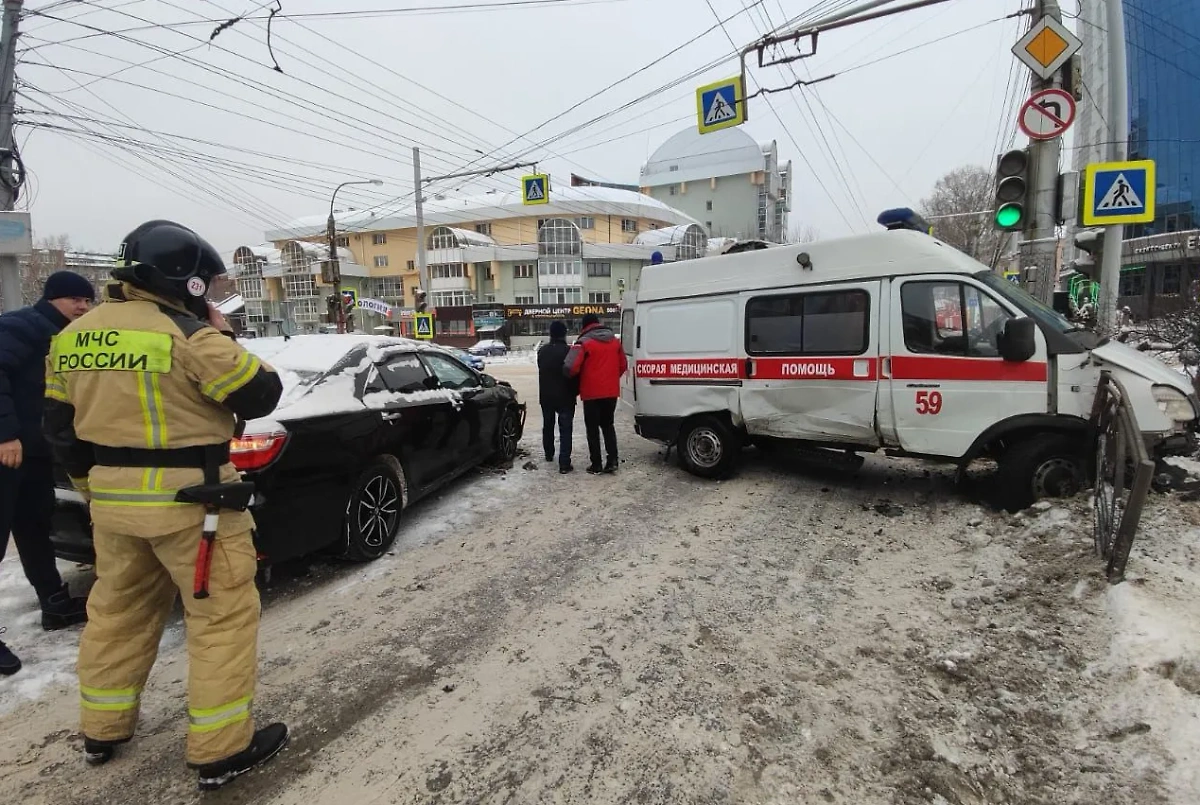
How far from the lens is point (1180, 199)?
35.2 m

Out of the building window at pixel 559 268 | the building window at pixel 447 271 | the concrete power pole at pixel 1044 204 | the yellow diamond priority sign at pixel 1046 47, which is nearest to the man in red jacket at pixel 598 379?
the concrete power pole at pixel 1044 204

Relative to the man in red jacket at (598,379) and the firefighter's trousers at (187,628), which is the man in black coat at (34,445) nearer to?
the firefighter's trousers at (187,628)

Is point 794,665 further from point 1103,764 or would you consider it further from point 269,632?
point 269,632

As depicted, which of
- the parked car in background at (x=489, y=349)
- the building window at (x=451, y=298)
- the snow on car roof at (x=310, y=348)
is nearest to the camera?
the snow on car roof at (x=310, y=348)

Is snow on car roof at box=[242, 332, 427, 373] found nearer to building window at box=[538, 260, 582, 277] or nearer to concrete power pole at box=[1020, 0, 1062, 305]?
concrete power pole at box=[1020, 0, 1062, 305]

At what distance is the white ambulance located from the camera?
15.4 ft

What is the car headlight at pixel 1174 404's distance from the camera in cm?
433

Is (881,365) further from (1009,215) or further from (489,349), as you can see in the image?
(489,349)

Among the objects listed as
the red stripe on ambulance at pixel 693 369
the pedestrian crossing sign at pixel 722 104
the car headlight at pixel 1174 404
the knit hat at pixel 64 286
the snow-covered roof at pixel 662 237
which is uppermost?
the snow-covered roof at pixel 662 237

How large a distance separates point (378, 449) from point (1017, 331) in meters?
4.88

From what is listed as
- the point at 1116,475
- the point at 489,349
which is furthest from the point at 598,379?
the point at 489,349

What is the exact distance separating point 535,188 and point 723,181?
72026 mm

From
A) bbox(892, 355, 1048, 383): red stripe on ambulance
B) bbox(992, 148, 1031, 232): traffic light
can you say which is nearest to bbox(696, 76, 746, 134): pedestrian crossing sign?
bbox(992, 148, 1031, 232): traffic light

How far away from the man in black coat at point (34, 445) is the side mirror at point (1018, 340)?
20.4 feet
